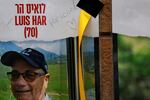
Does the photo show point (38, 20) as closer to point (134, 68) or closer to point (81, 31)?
point (81, 31)

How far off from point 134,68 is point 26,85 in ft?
1.58

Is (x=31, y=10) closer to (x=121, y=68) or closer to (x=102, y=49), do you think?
(x=102, y=49)

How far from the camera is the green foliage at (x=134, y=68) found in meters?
1.51

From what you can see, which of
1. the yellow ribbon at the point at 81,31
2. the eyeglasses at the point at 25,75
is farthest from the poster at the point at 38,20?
the eyeglasses at the point at 25,75

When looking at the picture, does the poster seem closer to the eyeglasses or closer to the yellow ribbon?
the yellow ribbon

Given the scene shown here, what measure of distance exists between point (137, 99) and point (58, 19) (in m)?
0.49

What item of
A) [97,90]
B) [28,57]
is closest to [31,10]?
[28,57]

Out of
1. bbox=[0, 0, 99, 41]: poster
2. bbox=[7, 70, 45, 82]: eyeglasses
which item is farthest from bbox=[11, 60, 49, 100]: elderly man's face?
bbox=[0, 0, 99, 41]: poster

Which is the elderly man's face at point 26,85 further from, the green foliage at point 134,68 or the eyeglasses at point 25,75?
the green foliage at point 134,68

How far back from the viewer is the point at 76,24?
1.51 m

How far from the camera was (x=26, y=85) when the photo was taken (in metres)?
1.54

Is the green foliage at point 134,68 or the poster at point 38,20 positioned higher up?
the poster at point 38,20

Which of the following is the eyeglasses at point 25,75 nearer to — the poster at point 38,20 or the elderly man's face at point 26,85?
the elderly man's face at point 26,85

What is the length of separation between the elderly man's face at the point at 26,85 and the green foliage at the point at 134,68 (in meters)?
0.34
